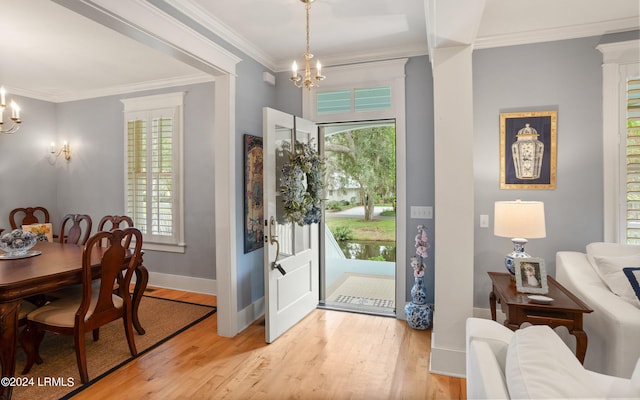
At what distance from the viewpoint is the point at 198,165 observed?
4.30 meters

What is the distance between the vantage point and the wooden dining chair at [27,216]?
15.2 ft

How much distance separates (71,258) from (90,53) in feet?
6.96

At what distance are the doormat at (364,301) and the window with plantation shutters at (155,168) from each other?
2178mm

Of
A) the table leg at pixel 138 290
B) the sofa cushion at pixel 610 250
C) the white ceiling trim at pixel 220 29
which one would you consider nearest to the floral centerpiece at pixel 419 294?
the sofa cushion at pixel 610 250

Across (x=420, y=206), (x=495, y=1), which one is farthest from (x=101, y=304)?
(x=495, y=1)

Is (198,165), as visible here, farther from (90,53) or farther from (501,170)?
(501,170)

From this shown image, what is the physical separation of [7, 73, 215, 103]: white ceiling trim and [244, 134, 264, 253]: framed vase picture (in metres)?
1.38

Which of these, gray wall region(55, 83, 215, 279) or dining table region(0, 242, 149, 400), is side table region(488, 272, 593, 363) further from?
gray wall region(55, 83, 215, 279)

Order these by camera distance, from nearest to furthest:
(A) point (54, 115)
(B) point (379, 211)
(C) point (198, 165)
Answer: (C) point (198, 165), (A) point (54, 115), (B) point (379, 211)

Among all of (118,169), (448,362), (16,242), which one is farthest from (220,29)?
(448,362)

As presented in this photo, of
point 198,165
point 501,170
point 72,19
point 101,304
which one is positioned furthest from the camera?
point 198,165

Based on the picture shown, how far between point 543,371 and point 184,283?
4.24 metres

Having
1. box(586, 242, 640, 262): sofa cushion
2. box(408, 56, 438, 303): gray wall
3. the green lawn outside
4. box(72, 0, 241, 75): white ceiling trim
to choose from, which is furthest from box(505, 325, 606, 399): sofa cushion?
the green lawn outside

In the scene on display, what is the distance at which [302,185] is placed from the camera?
3.21 m
